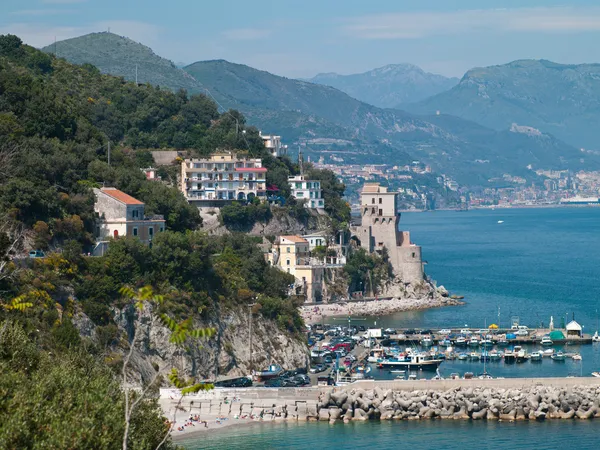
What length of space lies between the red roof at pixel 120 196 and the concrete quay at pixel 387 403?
12902mm

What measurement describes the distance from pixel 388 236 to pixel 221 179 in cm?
1352

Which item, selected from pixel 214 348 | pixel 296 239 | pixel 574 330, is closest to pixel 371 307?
pixel 296 239

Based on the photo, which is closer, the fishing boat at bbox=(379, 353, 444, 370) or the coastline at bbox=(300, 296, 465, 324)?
the fishing boat at bbox=(379, 353, 444, 370)

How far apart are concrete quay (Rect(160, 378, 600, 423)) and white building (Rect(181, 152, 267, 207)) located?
33.9 meters

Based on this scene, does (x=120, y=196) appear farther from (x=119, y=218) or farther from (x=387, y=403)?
(x=387, y=403)

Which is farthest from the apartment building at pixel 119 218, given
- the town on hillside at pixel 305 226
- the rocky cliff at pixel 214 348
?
the town on hillside at pixel 305 226

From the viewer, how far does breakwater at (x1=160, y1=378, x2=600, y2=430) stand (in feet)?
144

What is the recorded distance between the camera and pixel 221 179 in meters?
79.2

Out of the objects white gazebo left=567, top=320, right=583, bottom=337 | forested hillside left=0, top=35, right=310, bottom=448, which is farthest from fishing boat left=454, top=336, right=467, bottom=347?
forested hillside left=0, top=35, right=310, bottom=448

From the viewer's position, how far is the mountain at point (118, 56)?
506ft

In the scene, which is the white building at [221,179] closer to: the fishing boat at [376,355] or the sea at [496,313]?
the sea at [496,313]

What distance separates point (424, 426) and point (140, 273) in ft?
42.7

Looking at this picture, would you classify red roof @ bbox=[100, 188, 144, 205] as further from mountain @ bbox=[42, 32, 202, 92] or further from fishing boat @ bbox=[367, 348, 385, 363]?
mountain @ bbox=[42, 32, 202, 92]

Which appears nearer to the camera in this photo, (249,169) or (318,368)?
(318,368)
